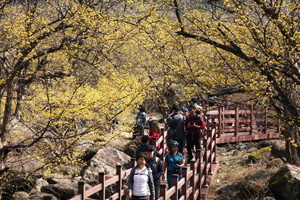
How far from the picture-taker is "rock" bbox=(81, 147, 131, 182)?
12250mm

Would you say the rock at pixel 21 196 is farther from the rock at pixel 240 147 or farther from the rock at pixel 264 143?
the rock at pixel 264 143

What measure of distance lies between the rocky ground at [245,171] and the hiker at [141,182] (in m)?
3.77

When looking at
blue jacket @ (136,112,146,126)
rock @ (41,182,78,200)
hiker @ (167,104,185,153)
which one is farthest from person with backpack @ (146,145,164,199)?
blue jacket @ (136,112,146,126)

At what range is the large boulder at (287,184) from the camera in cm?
809

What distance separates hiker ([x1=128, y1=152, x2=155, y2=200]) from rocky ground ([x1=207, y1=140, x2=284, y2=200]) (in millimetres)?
3774

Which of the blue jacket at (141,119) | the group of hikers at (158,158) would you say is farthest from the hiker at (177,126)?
the blue jacket at (141,119)

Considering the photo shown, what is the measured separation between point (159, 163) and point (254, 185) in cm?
387

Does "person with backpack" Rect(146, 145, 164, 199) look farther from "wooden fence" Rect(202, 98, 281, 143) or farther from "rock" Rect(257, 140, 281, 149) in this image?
"rock" Rect(257, 140, 281, 149)

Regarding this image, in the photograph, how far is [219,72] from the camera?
10328 mm

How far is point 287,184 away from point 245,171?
11.8 ft

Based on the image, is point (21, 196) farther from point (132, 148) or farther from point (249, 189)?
point (249, 189)

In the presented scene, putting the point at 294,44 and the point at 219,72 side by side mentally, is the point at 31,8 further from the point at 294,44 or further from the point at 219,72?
the point at 294,44

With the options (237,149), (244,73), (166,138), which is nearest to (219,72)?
(244,73)

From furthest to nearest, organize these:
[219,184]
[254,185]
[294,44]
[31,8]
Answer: [219,184]
[254,185]
[31,8]
[294,44]
